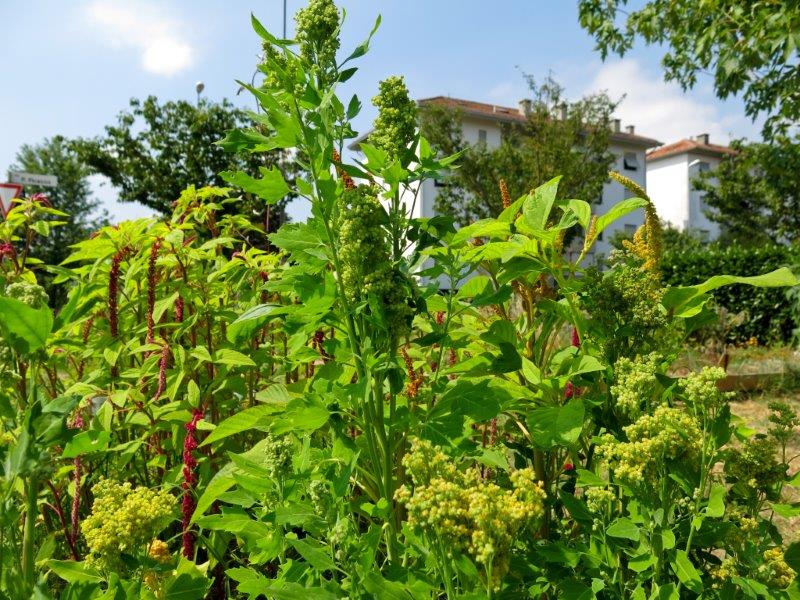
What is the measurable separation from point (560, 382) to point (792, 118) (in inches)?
343

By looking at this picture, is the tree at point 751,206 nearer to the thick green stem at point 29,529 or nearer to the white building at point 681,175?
the white building at point 681,175

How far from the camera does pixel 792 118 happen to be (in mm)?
8211

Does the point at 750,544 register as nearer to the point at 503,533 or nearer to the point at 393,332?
the point at 503,533

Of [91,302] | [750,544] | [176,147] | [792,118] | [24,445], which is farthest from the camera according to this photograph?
Result: [176,147]

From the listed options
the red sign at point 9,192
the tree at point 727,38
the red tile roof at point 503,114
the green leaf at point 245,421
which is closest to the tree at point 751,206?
the red tile roof at point 503,114

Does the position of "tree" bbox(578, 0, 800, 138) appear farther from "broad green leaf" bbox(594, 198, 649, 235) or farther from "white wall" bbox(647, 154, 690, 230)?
"white wall" bbox(647, 154, 690, 230)

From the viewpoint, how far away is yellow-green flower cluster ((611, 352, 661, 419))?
113cm

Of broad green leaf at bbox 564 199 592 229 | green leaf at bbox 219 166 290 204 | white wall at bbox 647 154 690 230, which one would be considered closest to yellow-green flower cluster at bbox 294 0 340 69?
green leaf at bbox 219 166 290 204

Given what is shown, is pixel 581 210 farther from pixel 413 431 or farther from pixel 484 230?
pixel 413 431

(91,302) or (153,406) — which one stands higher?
(91,302)

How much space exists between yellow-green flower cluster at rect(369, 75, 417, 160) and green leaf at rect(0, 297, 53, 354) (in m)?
0.68

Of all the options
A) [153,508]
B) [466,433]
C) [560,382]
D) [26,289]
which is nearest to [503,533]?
[466,433]

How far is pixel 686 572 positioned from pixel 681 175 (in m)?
56.7

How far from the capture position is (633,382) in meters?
1.13
